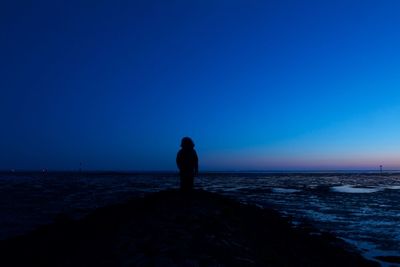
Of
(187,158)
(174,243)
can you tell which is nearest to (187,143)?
(187,158)

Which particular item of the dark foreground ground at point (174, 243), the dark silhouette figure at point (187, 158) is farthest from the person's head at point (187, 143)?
the dark foreground ground at point (174, 243)

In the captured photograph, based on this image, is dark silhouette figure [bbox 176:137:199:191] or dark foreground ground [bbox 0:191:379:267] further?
dark silhouette figure [bbox 176:137:199:191]

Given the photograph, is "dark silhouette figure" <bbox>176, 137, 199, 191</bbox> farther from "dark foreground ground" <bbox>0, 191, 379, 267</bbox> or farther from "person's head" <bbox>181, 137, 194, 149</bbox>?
"dark foreground ground" <bbox>0, 191, 379, 267</bbox>

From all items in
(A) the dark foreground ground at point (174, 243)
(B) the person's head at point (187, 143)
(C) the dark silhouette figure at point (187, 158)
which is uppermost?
(B) the person's head at point (187, 143)

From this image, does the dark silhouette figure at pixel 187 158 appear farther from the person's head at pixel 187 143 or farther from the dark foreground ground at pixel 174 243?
the dark foreground ground at pixel 174 243

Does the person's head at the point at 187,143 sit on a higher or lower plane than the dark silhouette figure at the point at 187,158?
higher

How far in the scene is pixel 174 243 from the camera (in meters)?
8.45

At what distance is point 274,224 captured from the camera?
1527 centimetres

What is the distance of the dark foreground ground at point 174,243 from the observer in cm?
772

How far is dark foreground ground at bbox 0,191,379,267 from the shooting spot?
7.72m

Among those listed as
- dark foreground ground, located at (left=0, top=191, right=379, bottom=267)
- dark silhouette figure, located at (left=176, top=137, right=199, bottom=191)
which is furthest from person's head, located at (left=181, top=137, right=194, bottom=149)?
dark foreground ground, located at (left=0, top=191, right=379, bottom=267)

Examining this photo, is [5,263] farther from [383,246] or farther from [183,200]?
[383,246]

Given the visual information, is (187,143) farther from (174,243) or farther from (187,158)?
(174,243)

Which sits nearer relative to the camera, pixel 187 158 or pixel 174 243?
pixel 174 243
